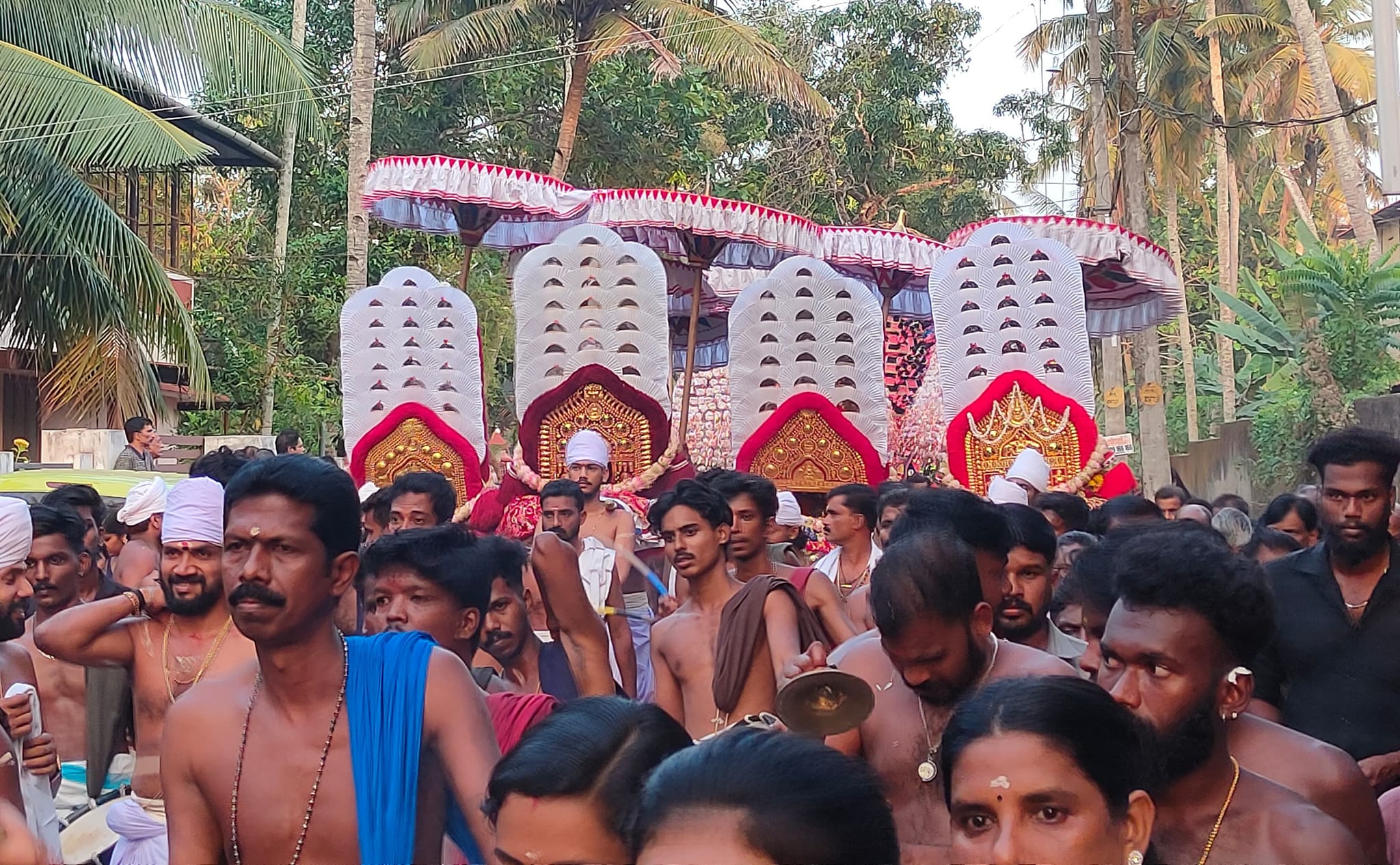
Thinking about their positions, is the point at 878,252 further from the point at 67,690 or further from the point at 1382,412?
the point at 67,690

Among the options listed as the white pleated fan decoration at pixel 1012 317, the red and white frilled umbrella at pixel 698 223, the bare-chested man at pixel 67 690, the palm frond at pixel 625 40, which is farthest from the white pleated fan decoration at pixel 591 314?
the palm frond at pixel 625 40

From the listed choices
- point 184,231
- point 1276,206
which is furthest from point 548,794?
point 1276,206

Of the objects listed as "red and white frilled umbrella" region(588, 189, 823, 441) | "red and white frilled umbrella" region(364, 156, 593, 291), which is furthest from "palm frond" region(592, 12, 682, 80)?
"red and white frilled umbrella" region(588, 189, 823, 441)

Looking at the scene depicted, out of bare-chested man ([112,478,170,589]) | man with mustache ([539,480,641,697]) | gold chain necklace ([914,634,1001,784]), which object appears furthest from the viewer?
man with mustache ([539,480,641,697])

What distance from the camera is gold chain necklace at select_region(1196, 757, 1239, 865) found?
2.70m

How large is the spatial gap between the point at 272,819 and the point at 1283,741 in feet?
6.33

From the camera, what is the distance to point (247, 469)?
10.3ft

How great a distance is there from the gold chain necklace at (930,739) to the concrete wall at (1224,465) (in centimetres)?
1751

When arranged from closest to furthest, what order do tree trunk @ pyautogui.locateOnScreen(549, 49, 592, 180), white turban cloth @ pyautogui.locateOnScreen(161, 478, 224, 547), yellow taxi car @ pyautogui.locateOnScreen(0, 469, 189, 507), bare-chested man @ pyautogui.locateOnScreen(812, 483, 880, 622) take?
1. white turban cloth @ pyautogui.locateOnScreen(161, 478, 224, 547)
2. bare-chested man @ pyautogui.locateOnScreen(812, 483, 880, 622)
3. yellow taxi car @ pyautogui.locateOnScreen(0, 469, 189, 507)
4. tree trunk @ pyautogui.locateOnScreen(549, 49, 592, 180)

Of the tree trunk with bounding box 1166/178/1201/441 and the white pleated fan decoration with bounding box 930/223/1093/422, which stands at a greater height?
the tree trunk with bounding box 1166/178/1201/441

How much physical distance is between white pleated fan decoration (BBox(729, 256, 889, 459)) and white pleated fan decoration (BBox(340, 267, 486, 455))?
201 centimetres

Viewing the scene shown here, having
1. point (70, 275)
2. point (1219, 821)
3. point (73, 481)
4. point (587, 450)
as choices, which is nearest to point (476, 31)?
point (70, 275)

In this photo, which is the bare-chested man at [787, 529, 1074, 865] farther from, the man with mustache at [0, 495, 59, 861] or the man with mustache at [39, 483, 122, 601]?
the man with mustache at [39, 483, 122, 601]

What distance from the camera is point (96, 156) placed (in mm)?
14328
